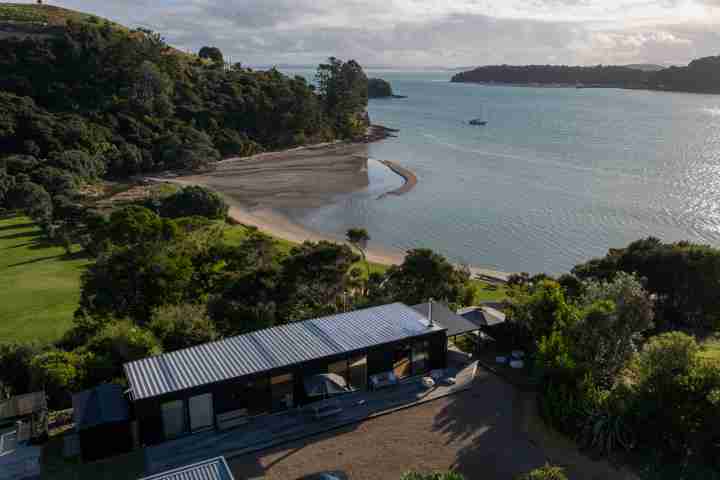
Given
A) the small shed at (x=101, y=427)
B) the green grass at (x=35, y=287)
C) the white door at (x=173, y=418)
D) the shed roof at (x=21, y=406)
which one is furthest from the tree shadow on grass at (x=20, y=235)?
the white door at (x=173, y=418)

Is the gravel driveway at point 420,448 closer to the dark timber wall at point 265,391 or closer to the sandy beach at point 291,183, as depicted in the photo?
the dark timber wall at point 265,391

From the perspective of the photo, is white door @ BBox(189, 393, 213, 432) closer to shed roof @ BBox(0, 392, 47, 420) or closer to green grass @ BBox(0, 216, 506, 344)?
shed roof @ BBox(0, 392, 47, 420)

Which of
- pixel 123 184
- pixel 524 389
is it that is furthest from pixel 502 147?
pixel 524 389

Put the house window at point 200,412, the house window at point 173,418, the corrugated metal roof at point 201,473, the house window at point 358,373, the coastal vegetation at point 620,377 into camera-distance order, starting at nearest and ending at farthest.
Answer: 1. the corrugated metal roof at point 201,473
2. the coastal vegetation at point 620,377
3. the house window at point 173,418
4. the house window at point 200,412
5. the house window at point 358,373

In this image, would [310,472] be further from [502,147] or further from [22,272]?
[502,147]

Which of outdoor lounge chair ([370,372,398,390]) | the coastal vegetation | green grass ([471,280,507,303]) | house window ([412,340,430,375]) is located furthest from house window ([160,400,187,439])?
green grass ([471,280,507,303])

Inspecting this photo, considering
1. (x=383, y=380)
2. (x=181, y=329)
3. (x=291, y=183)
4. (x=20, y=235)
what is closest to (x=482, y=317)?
(x=383, y=380)

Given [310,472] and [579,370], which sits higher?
[579,370]
